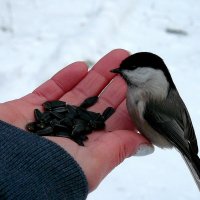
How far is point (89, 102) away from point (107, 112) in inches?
4.3

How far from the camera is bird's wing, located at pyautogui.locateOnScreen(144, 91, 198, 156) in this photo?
1660 millimetres

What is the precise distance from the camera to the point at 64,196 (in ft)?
4.43

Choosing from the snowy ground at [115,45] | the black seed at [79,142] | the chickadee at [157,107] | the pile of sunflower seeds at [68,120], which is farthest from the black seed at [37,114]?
the snowy ground at [115,45]

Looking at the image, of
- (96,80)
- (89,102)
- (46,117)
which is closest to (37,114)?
(46,117)

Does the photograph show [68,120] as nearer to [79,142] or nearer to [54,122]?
Result: [54,122]

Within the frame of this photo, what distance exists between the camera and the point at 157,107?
1689 mm

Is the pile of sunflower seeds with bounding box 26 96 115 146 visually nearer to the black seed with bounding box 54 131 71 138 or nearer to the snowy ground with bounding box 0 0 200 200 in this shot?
the black seed with bounding box 54 131 71 138

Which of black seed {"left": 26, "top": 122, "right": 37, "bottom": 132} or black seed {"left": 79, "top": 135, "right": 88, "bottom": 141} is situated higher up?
black seed {"left": 26, "top": 122, "right": 37, "bottom": 132}

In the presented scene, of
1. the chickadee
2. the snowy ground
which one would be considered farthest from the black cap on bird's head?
the snowy ground

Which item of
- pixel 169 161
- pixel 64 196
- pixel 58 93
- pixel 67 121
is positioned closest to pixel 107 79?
pixel 58 93

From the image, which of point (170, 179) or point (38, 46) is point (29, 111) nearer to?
point (170, 179)

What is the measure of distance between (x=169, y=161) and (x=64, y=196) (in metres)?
0.92

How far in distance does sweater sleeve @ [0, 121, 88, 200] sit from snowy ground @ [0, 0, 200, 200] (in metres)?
0.63

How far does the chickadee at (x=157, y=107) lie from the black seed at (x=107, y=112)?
0.35 ft
